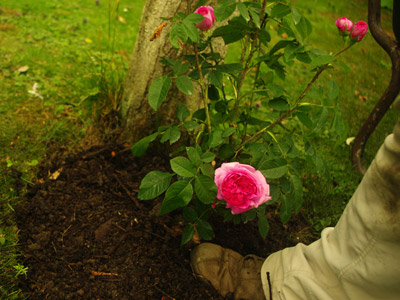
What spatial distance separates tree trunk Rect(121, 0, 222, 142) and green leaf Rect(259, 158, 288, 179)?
0.79 m

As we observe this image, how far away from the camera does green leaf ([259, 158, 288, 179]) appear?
1156 mm

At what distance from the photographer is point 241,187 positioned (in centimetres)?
104

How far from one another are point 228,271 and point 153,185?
0.64 meters

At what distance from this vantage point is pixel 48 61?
2.68m

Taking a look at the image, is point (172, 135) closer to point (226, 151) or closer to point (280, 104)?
point (226, 151)

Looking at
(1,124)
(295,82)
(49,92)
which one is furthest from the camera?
(295,82)

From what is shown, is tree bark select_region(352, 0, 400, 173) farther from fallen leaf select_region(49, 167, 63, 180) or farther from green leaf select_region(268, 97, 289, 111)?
fallen leaf select_region(49, 167, 63, 180)

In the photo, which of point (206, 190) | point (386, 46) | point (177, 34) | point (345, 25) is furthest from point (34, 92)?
point (386, 46)

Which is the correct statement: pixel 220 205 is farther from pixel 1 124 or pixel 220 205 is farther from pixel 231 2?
pixel 1 124

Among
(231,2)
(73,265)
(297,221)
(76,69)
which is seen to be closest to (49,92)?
(76,69)

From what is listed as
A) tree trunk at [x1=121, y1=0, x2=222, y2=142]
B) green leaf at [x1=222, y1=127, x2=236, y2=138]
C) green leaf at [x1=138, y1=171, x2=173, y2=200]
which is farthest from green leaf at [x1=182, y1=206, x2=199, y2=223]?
tree trunk at [x1=121, y1=0, x2=222, y2=142]

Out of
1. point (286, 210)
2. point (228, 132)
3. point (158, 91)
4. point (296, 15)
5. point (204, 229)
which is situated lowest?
point (204, 229)

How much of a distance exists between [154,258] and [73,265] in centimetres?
36

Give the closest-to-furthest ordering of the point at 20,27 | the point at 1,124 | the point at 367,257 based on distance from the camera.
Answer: the point at 367,257, the point at 1,124, the point at 20,27
